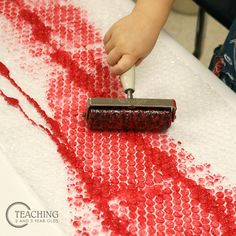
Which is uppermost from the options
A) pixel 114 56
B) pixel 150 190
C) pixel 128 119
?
pixel 114 56

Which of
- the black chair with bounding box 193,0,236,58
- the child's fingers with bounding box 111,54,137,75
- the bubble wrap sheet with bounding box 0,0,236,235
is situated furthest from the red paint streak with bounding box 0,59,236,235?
the black chair with bounding box 193,0,236,58

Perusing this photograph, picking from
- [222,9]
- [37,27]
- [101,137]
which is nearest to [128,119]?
[101,137]

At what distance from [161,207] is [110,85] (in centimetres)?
24

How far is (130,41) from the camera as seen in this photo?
2.54 feet

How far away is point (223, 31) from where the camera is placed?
1648 mm

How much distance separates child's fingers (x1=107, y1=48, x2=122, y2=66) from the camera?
766 mm

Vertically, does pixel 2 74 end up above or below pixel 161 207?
above

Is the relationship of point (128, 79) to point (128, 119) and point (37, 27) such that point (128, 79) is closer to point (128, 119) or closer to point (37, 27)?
point (128, 119)

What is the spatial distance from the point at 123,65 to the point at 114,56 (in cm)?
3

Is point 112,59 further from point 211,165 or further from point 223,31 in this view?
point 223,31

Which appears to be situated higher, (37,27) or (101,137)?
(37,27)

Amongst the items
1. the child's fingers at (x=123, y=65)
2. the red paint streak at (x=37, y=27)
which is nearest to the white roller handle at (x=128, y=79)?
the child's fingers at (x=123, y=65)

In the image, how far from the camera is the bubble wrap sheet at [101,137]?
646 mm

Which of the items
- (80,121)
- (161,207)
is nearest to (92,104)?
(80,121)
